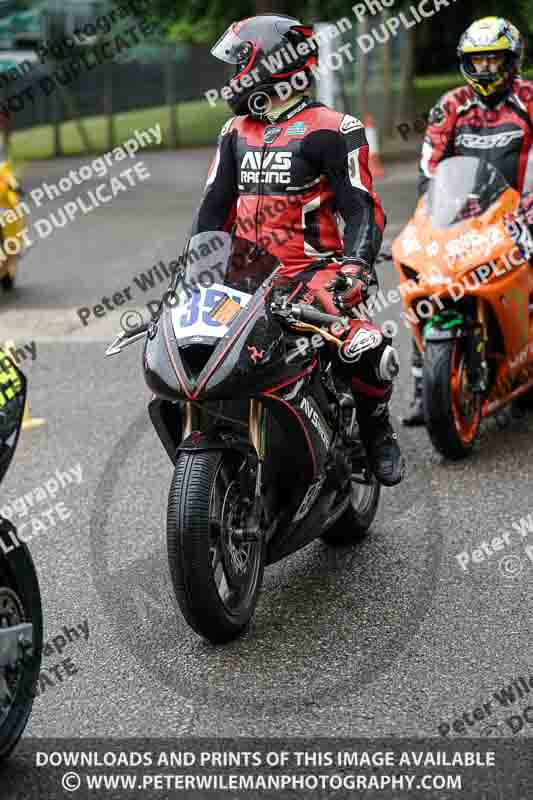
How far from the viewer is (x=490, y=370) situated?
7.29 m

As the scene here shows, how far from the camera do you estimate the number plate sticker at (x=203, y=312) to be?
14.8 ft

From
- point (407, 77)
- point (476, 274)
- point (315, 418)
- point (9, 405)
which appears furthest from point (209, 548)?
point (407, 77)

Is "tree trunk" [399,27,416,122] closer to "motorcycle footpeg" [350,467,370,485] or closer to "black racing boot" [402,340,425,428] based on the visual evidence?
"black racing boot" [402,340,425,428]

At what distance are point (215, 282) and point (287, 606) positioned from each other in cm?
135

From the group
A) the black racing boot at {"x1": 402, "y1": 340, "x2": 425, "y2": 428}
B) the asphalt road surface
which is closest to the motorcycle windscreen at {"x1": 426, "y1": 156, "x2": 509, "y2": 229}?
the black racing boot at {"x1": 402, "y1": 340, "x2": 425, "y2": 428}

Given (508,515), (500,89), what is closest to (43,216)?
(500,89)

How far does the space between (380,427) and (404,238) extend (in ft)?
5.91

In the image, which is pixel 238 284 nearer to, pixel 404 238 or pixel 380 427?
pixel 380 427

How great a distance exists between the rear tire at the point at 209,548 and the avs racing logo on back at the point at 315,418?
12.3 inches

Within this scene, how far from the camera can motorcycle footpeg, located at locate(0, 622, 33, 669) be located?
3740 mm

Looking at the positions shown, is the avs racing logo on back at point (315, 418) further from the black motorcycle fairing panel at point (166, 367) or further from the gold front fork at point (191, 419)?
the black motorcycle fairing panel at point (166, 367)

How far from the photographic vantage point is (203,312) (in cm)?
454

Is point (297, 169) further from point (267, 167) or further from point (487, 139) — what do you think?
point (487, 139)

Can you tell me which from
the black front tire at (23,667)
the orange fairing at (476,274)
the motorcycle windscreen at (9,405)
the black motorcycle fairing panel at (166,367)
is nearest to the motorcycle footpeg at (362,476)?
the black motorcycle fairing panel at (166,367)
